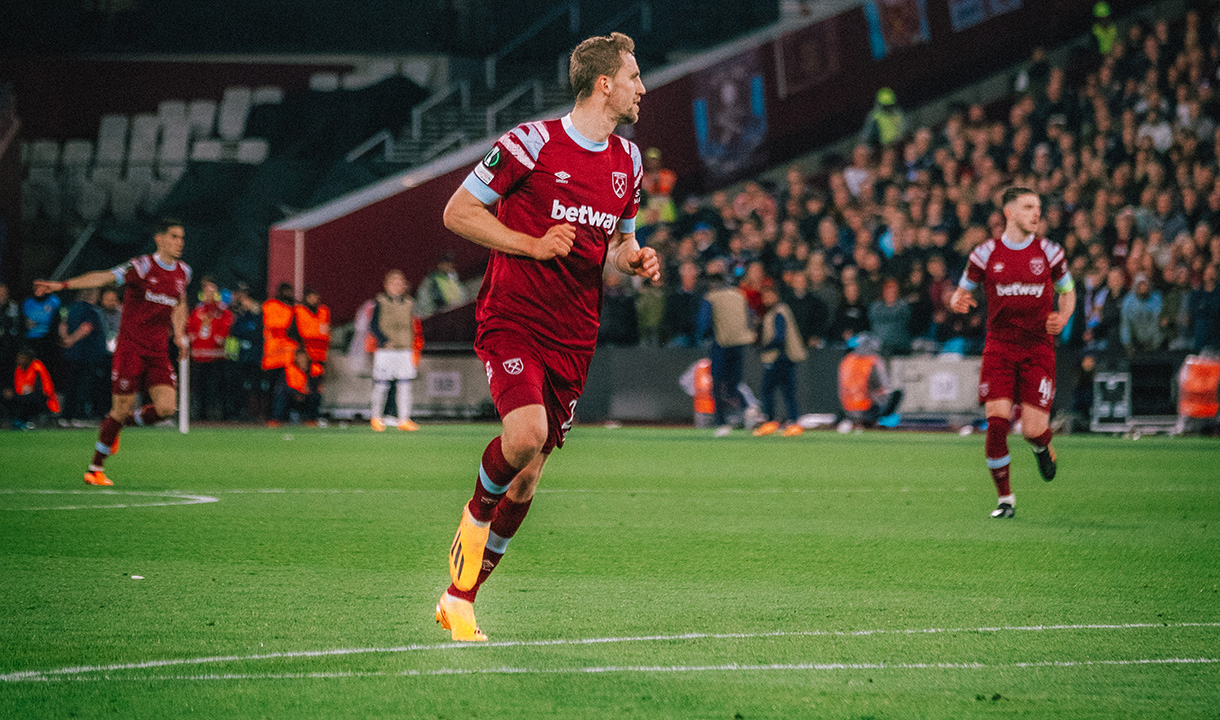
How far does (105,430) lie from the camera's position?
44.7ft

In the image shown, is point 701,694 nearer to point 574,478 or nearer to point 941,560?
point 941,560

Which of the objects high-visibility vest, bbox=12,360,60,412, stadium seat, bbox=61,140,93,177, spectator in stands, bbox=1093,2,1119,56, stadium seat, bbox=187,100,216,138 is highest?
spectator in stands, bbox=1093,2,1119,56

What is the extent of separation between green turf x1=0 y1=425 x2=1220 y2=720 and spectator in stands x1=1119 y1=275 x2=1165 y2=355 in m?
A: 8.53

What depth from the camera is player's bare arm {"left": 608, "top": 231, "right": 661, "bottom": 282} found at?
255 inches

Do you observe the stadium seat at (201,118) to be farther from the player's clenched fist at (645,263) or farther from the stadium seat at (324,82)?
the player's clenched fist at (645,263)

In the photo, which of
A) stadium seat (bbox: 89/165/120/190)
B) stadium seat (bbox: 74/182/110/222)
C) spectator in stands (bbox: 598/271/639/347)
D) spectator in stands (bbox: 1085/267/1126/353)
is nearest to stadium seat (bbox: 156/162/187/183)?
stadium seat (bbox: 89/165/120/190)

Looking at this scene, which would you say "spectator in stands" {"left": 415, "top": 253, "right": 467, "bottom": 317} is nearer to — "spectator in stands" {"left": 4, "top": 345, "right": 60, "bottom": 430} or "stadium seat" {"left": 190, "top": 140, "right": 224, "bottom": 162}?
"spectator in stands" {"left": 4, "top": 345, "right": 60, "bottom": 430}

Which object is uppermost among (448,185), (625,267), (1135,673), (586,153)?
(448,185)

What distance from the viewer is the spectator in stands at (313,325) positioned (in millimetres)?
24734

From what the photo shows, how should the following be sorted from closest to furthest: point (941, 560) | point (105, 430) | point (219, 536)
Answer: point (941, 560), point (219, 536), point (105, 430)

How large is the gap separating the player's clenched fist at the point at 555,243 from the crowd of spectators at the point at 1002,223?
15763 mm

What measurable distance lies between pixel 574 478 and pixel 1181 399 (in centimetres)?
1146

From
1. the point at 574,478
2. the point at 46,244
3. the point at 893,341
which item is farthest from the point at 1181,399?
the point at 46,244

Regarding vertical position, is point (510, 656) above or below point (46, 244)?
below
